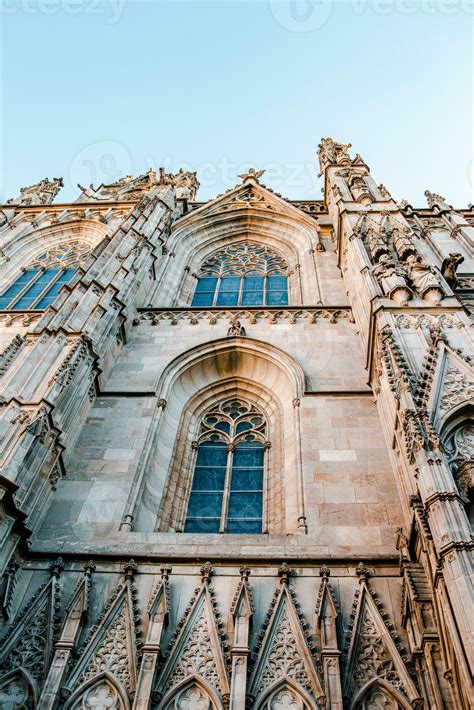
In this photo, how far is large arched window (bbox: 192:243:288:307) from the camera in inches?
626

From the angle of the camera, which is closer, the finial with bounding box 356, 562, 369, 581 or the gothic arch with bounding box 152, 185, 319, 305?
the finial with bounding box 356, 562, 369, 581

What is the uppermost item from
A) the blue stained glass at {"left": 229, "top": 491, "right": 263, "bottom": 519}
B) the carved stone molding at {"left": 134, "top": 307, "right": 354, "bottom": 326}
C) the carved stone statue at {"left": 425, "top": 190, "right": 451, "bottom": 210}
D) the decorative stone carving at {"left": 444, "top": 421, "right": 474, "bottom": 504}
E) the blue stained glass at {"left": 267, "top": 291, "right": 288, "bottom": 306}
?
the carved stone statue at {"left": 425, "top": 190, "right": 451, "bottom": 210}

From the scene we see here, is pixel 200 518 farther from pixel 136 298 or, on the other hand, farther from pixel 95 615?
pixel 136 298

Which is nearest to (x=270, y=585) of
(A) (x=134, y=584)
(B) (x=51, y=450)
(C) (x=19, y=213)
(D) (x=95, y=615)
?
(A) (x=134, y=584)

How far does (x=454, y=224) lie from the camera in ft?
61.6

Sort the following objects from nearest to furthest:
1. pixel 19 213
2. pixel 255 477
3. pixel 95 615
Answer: pixel 95 615
pixel 255 477
pixel 19 213

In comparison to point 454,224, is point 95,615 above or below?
below

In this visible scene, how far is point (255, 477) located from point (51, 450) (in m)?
3.27

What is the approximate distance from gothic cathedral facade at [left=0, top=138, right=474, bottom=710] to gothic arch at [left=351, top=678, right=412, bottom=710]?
19 mm

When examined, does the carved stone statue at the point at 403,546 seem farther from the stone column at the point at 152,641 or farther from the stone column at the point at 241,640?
the stone column at the point at 152,641

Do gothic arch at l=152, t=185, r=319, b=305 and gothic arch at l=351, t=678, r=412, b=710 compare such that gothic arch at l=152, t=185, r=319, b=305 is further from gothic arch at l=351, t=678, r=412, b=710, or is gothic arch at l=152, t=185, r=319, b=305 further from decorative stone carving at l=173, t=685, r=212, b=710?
gothic arch at l=351, t=678, r=412, b=710

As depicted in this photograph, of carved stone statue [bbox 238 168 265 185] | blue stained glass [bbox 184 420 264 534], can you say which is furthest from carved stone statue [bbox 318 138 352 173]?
blue stained glass [bbox 184 420 264 534]

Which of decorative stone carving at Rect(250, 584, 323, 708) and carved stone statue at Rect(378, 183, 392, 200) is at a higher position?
carved stone statue at Rect(378, 183, 392, 200)

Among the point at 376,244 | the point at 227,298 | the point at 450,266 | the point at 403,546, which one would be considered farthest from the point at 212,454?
the point at 450,266
